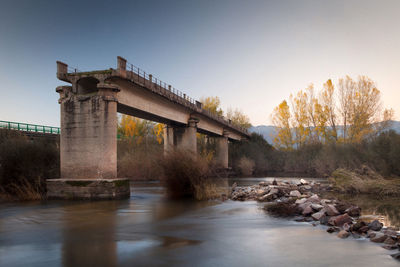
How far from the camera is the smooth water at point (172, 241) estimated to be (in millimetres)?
6387

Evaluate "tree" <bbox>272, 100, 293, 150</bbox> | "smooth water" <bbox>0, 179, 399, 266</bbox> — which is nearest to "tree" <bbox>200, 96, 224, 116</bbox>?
"tree" <bbox>272, 100, 293, 150</bbox>

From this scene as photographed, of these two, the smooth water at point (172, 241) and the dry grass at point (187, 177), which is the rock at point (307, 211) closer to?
the smooth water at point (172, 241)

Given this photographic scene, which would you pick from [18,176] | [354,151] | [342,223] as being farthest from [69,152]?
[354,151]

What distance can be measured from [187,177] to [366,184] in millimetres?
10504

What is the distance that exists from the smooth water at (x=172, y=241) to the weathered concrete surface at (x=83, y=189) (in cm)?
381

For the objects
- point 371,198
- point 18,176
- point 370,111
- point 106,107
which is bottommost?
point 371,198

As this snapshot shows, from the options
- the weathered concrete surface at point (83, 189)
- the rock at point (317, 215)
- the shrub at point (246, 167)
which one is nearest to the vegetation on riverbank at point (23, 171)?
the weathered concrete surface at point (83, 189)

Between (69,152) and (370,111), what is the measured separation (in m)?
44.2

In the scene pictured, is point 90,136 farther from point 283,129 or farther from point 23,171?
point 283,129

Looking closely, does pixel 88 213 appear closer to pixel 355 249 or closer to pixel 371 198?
pixel 355 249

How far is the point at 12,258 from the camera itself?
6746 mm

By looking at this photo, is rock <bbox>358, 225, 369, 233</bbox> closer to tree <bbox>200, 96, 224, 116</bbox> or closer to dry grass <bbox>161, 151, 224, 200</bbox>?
dry grass <bbox>161, 151, 224, 200</bbox>

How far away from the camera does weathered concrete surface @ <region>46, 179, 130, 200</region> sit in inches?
672

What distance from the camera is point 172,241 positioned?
8.00 meters
